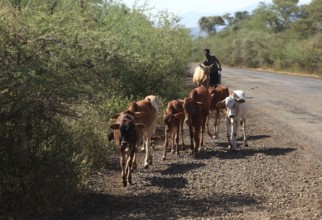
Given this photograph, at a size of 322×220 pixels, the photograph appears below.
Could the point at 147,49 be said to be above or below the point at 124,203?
above

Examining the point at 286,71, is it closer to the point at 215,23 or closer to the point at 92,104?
the point at 92,104

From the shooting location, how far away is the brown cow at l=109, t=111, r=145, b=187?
768 cm

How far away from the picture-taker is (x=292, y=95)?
20500mm

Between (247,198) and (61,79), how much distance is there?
10.6 feet

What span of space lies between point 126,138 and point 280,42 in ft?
129

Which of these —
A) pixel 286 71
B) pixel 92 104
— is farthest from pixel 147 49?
pixel 286 71

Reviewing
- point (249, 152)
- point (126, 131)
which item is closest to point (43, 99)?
point (126, 131)

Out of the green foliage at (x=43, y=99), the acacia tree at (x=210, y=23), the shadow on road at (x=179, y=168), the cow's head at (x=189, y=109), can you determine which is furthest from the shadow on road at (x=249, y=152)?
the acacia tree at (x=210, y=23)

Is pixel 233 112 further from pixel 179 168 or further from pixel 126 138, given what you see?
pixel 126 138

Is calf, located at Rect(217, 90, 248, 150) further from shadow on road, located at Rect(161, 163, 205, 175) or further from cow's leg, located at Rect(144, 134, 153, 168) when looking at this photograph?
cow's leg, located at Rect(144, 134, 153, 168)

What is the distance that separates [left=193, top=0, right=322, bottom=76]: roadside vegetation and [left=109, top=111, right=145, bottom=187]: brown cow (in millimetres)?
27914

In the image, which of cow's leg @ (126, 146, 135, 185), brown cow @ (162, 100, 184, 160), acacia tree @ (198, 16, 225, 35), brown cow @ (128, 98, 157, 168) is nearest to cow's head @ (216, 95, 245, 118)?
brown cow @ (162, 100, 184, 160)

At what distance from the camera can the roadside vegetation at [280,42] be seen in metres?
37.2

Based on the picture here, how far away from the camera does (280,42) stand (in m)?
44.7
